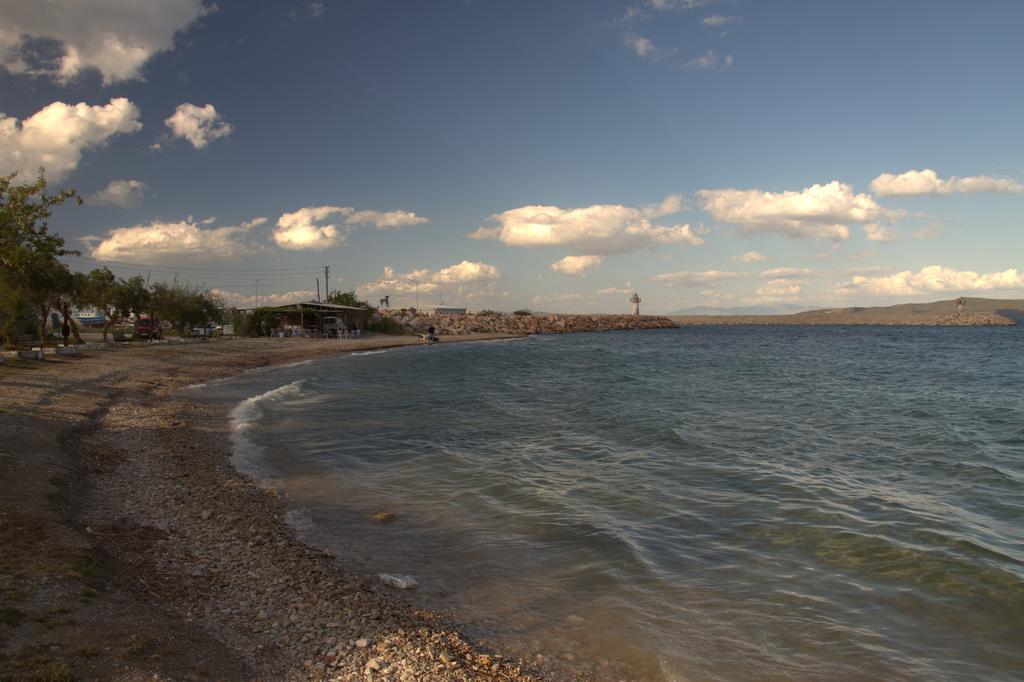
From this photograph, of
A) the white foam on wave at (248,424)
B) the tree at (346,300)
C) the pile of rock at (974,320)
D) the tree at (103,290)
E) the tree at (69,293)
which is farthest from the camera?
the pile of rock at (974,320)

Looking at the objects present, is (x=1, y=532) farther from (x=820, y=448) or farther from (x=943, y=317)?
(x=943, y=317)

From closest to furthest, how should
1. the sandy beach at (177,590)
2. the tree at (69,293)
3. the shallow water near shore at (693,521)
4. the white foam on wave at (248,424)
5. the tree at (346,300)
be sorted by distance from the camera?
the sandy beach at (177,590)
the shallow water near shore at (693,521)
the white foam on wave at (248,424)
the tree at (69,293)
the tree at (346,300)

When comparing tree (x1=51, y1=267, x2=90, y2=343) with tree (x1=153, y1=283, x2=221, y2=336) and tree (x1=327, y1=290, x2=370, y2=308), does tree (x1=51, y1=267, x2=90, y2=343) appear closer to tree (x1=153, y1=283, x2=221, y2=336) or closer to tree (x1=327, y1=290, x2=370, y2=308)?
tree (x1=153, y1=283, x2=221, y2=336)

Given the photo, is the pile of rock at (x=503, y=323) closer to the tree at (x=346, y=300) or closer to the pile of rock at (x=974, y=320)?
the tree at (x=346, y=300)

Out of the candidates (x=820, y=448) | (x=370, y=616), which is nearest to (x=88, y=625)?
(x=370, y=616)

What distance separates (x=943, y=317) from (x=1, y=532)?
207 meters

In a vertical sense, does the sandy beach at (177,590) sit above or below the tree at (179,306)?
below

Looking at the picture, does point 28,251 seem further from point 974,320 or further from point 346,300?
point 974,320

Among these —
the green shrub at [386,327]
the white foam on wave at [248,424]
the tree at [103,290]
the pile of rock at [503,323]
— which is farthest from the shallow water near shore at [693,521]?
the pile of rock at [503,323]

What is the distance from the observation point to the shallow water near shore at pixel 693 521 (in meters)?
6.31

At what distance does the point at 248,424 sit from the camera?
59.6ft

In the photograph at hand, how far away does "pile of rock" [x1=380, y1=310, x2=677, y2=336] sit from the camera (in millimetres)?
93562

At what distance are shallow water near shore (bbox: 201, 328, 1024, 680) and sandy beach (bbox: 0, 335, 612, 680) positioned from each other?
81 cm

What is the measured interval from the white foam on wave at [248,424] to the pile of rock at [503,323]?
5707 cm
